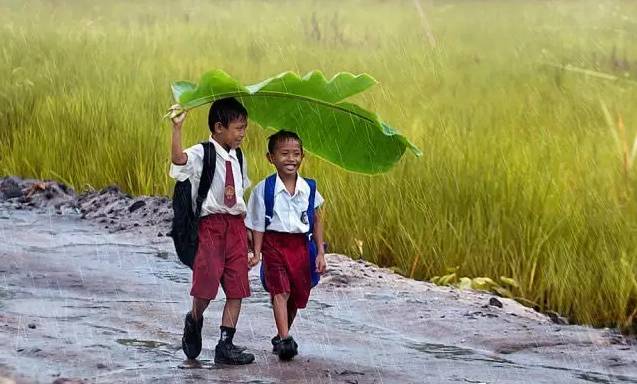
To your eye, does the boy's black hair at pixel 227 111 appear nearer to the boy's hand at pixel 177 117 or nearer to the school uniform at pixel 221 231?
the school uniform at pixel 221 231

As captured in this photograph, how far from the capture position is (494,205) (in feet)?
22.4

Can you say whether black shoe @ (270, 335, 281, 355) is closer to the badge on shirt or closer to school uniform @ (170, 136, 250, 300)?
school uniform @ (170, 136, 250, 300)

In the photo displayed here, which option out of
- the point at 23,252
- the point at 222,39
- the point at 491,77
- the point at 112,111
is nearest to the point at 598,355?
the point at 23,252

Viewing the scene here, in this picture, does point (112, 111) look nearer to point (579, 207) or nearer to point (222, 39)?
point (579, 207)

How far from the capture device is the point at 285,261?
189 inches

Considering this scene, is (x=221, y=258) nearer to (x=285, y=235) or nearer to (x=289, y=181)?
(x=285, y=235)

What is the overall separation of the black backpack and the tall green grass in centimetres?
219

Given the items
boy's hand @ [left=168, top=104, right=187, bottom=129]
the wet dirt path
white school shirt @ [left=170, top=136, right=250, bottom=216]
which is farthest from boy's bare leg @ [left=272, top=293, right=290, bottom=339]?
boy's hand @ [left=168, top=104, right=187, bottom=129]

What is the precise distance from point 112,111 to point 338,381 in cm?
567

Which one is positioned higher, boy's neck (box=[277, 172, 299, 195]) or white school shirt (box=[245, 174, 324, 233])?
boy's neck (box=[277, 172, 299, 195])

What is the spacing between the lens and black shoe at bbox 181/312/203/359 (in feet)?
15.6

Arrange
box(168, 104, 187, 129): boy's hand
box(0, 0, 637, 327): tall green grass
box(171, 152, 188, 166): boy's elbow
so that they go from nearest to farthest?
box(168, 104, 187, 129): boy's hand, box(171, 152, 188, 166): boy's elbow, box(0, 0, 637, 327): tall green grass

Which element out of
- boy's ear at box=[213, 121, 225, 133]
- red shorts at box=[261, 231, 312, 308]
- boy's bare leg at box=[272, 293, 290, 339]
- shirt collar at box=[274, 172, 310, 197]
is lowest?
boy's bare leg at box=[272, 293, 290, 339]

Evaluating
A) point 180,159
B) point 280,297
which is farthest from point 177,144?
point 280,297
